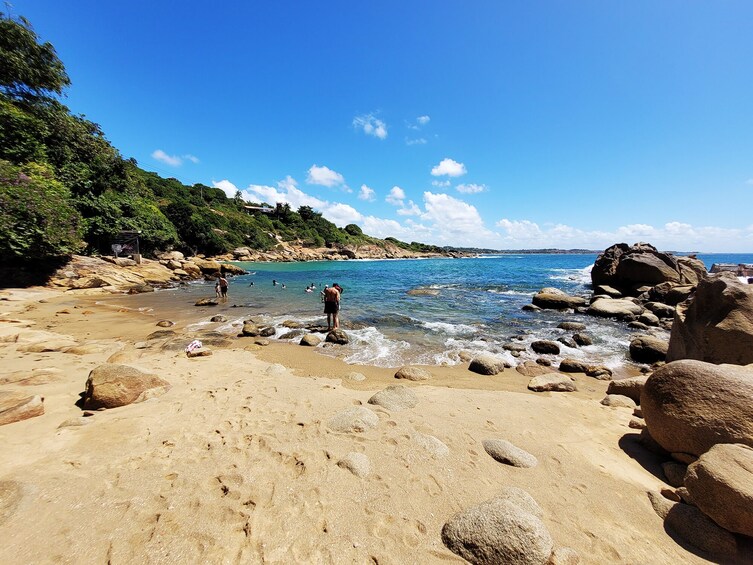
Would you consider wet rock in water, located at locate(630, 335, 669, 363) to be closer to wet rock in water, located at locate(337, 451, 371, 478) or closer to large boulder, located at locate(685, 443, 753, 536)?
large boulder, located at locate(685, 443, 753, 536)

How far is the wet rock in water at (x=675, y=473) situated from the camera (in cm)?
383

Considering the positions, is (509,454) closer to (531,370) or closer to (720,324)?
(531,370)

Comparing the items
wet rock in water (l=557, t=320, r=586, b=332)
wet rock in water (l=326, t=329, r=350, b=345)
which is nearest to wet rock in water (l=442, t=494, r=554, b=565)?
wet rock in water (l=326, t=329, r=350, b=345)

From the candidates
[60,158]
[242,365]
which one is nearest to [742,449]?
[242,365]

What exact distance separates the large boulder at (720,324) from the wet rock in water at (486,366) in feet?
16.0

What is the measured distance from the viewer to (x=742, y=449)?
324 centimetres

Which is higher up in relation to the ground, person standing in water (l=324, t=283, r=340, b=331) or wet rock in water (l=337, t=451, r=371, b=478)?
person standing in water (l=324, t=283, r=340, b=331)

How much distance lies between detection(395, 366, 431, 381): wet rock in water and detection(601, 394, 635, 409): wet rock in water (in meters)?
4.03

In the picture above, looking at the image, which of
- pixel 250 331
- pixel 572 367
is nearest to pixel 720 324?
pixel 572 367

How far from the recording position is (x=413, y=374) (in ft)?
25.6

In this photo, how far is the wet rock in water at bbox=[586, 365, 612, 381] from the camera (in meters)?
8.22

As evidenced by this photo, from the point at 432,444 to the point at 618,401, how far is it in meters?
5.02

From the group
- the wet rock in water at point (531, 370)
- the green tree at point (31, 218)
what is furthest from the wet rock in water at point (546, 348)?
the green tree at point (31, 218)

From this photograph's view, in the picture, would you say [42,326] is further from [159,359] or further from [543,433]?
[543,433]
